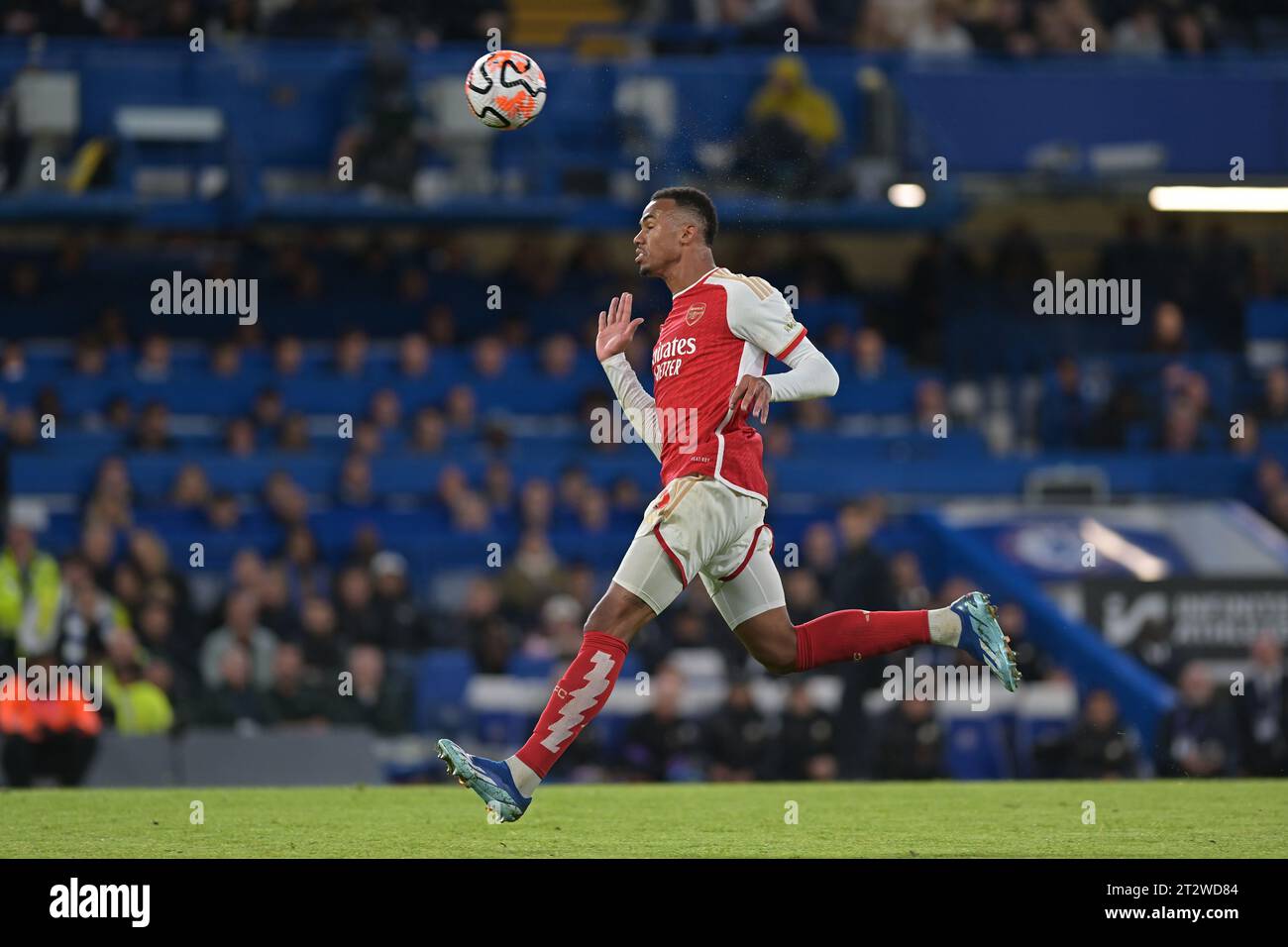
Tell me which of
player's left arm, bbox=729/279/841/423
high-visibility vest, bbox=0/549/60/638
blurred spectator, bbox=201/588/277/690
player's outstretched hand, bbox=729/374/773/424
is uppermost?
player's left arm, bbox=729/279/841/423

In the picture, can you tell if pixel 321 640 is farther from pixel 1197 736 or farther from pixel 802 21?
pixel 802 21

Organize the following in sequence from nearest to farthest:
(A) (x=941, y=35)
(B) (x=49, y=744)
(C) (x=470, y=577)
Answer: (B) (x=49, y=744) → (C) (x=470, y=577) → (A) (x=941, y=35)

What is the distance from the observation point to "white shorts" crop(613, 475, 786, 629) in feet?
25.7

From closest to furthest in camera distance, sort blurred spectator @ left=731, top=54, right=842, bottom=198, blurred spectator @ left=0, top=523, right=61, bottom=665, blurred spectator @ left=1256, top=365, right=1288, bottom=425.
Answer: blurred spectator @ left=0, top=523, right=61, bottom=665 → blurred spectator @ left=731, top=54, right=842, bottom=198 → blurred spectator @ left=1256, top=365, right=1288, bottom=425

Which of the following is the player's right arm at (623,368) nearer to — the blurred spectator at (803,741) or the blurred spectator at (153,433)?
the blurred spectator at (803,741)

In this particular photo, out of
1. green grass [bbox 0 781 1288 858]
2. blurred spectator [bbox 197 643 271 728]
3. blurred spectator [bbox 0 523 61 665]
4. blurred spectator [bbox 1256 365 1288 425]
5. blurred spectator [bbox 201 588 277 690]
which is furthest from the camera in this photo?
blurred spectator [bbox 1256 365 1288 425]

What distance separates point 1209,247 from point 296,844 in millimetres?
16299

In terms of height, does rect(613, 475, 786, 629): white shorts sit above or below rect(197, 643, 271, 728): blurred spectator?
above

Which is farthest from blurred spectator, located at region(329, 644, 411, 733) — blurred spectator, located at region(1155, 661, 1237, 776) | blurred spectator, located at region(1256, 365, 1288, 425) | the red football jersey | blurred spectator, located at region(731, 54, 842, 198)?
blurred spectator, located at region(1256, 365, 1288, 425)

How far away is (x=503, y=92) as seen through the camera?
9.70 metres

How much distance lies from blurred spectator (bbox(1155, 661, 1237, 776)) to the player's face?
7.84 m

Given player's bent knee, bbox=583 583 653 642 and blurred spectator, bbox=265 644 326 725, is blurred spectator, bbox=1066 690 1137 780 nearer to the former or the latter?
blurred spectator, bbox=265 644 326 725

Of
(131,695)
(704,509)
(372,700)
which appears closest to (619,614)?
(704,509)

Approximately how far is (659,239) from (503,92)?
1.82 metres
